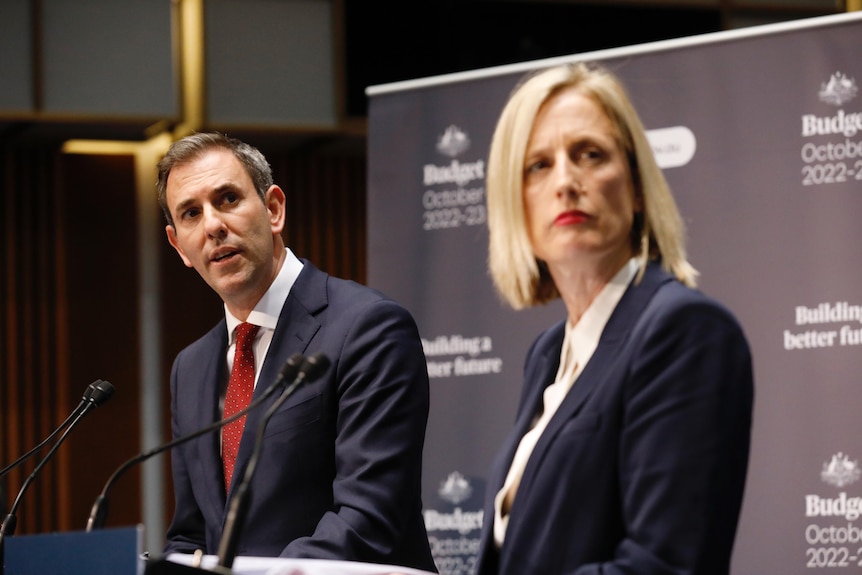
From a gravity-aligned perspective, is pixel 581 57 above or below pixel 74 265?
above

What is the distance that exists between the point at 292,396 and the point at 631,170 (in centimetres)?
105

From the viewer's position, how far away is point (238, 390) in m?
2.81

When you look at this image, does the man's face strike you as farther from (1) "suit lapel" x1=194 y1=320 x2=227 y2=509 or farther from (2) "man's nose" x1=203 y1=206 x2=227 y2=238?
(1) "suit lapel" x1=194 y1=320 x2=227 y2=509

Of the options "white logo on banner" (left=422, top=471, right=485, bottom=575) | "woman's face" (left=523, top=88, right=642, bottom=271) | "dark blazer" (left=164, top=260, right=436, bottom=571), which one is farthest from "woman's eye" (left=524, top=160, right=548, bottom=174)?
"white logo on banner" (left=422, top=471, right=485, bottom=575)

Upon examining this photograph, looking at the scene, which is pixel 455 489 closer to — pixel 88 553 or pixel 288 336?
pixel 288 336

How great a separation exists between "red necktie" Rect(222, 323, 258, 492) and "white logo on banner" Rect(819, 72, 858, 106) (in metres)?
2.26

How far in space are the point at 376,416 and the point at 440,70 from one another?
4.59m

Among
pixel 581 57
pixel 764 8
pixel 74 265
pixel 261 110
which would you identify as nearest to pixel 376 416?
pixel 581 57

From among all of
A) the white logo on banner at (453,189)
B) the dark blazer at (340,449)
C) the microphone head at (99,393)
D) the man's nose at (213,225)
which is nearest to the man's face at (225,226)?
the man's nose at (213,225)

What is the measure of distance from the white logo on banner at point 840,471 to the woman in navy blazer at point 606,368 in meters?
2.18

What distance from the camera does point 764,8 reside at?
279 inches

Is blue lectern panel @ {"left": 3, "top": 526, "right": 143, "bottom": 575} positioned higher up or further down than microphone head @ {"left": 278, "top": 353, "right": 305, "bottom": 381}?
further down

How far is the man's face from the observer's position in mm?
2789

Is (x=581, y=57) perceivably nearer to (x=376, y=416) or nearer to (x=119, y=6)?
(x=376, y=416)
